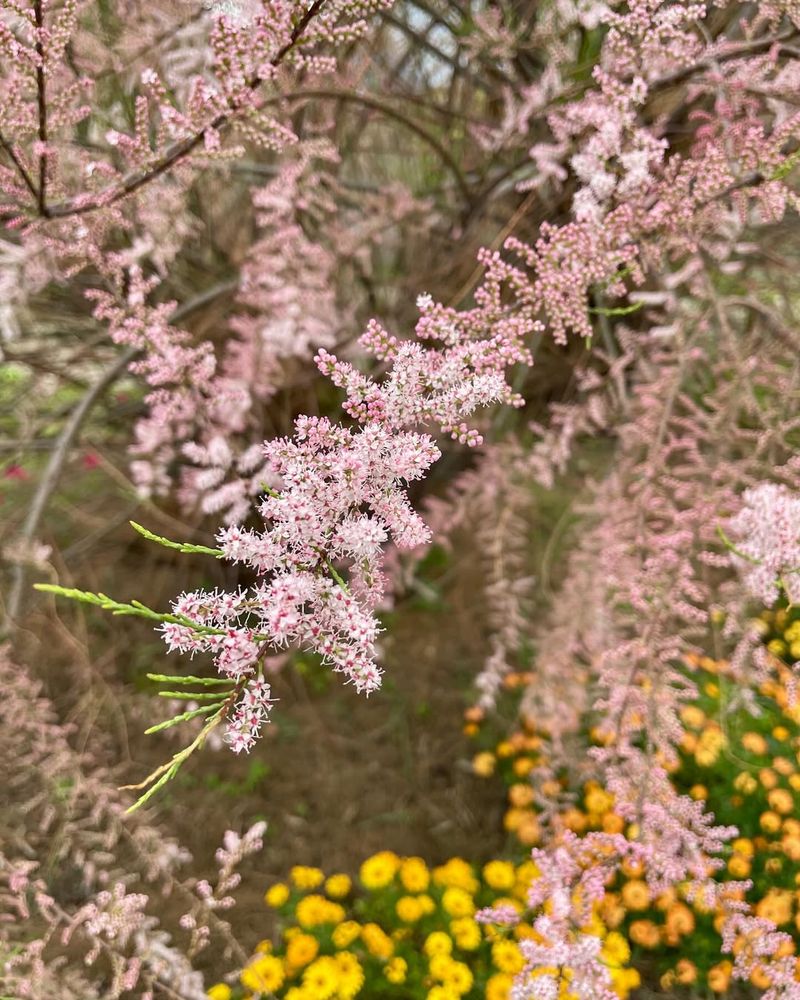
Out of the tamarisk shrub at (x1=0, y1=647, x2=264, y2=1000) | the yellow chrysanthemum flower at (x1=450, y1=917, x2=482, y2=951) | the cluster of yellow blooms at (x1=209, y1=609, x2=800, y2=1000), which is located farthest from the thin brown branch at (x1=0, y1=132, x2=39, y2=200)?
the yellow chrysanthemum flower at (x1=450, y1=917, x2=482, y2=951)

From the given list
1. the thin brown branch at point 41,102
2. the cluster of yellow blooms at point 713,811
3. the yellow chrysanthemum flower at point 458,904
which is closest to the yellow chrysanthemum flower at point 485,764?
the cluster of yellow blooms at point 713,811

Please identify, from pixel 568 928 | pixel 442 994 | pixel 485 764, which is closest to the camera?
pixel 568 928

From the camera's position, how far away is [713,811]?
2.33 meters

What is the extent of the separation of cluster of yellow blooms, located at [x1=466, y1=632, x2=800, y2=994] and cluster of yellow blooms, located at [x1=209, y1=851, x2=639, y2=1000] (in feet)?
0.48

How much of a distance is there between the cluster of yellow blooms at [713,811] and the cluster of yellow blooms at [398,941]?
15 cm

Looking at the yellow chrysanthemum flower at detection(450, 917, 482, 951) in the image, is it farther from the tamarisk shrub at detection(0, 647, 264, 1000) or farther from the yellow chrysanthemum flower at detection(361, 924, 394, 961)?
the tamarisk shrub at detection(0, 647, 264, 1000)

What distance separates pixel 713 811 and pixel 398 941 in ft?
3.74

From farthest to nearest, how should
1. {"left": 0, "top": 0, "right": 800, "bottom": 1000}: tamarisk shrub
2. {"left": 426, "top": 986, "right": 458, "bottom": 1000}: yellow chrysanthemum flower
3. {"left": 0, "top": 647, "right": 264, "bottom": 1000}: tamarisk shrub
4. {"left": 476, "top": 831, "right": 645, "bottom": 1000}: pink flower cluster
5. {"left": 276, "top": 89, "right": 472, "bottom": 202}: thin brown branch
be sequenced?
{"left": 426, "top": 986, "right": 458, "bottom": 1000}: yellow chrysanthemum flower
{"left": 276, "top": 89, "right": 472, "bottom": 202}: thin brown branch
{"left": 0, "top": 647, "right": 264, "bottom": 1000}: tamarisk shrub
{"left": 476, "top": 831, "right": 645, "bottom": 1000}: pink flower cluster
{"left": 0, "top": 0, "right": 800, "bottom": 1000}: tamarisk shrub

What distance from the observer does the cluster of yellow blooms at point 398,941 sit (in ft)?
6.08

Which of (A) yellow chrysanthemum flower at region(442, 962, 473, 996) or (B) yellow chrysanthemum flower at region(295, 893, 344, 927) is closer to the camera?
(A) yellow chrysanthemum flower at region(442, 962, 473, 996)

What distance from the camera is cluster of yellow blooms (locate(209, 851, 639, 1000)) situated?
6.08 ft

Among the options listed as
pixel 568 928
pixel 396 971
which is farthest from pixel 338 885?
pixel 568 928

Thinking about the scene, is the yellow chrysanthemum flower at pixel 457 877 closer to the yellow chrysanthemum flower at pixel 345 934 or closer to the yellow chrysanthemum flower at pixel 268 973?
the yellow chrysanthemum flower at pixel 345 934

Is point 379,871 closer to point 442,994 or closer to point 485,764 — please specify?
point 442,994
